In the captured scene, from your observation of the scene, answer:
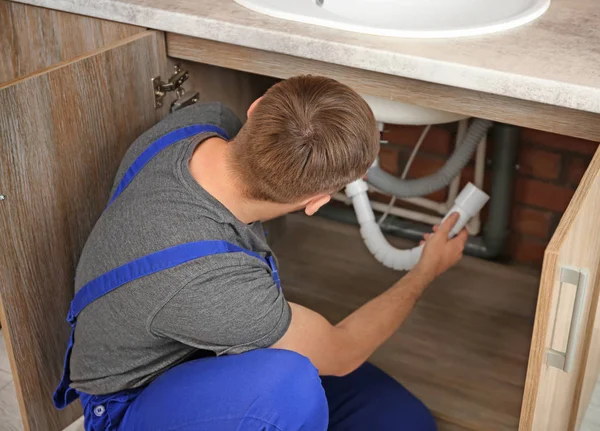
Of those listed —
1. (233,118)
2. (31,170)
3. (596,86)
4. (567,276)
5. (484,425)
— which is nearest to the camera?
(567,276)

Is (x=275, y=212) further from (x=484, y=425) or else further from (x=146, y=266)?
(x=484, y=425)

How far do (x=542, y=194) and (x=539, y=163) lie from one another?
8 centimetres

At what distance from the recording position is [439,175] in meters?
1.78

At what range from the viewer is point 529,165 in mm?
1876

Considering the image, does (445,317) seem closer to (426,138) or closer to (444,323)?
(444,323)

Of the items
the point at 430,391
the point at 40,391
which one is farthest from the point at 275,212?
the point at 430,391

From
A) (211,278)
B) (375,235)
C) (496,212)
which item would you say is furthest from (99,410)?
(496,212)

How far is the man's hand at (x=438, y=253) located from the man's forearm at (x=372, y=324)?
0.03 meters

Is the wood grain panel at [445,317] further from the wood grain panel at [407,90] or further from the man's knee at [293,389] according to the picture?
the wood grain panel at [407,90]

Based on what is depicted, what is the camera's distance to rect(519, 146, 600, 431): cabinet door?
0.87 metres

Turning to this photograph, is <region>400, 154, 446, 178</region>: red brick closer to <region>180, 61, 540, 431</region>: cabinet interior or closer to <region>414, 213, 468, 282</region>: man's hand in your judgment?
<region>180, 61, 540, 431</region>: cabinet interior

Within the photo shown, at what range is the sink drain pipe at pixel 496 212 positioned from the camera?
1.78 metres

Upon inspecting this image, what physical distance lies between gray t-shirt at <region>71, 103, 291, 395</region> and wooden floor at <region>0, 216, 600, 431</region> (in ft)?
1.36

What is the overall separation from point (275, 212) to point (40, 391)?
53 cm
